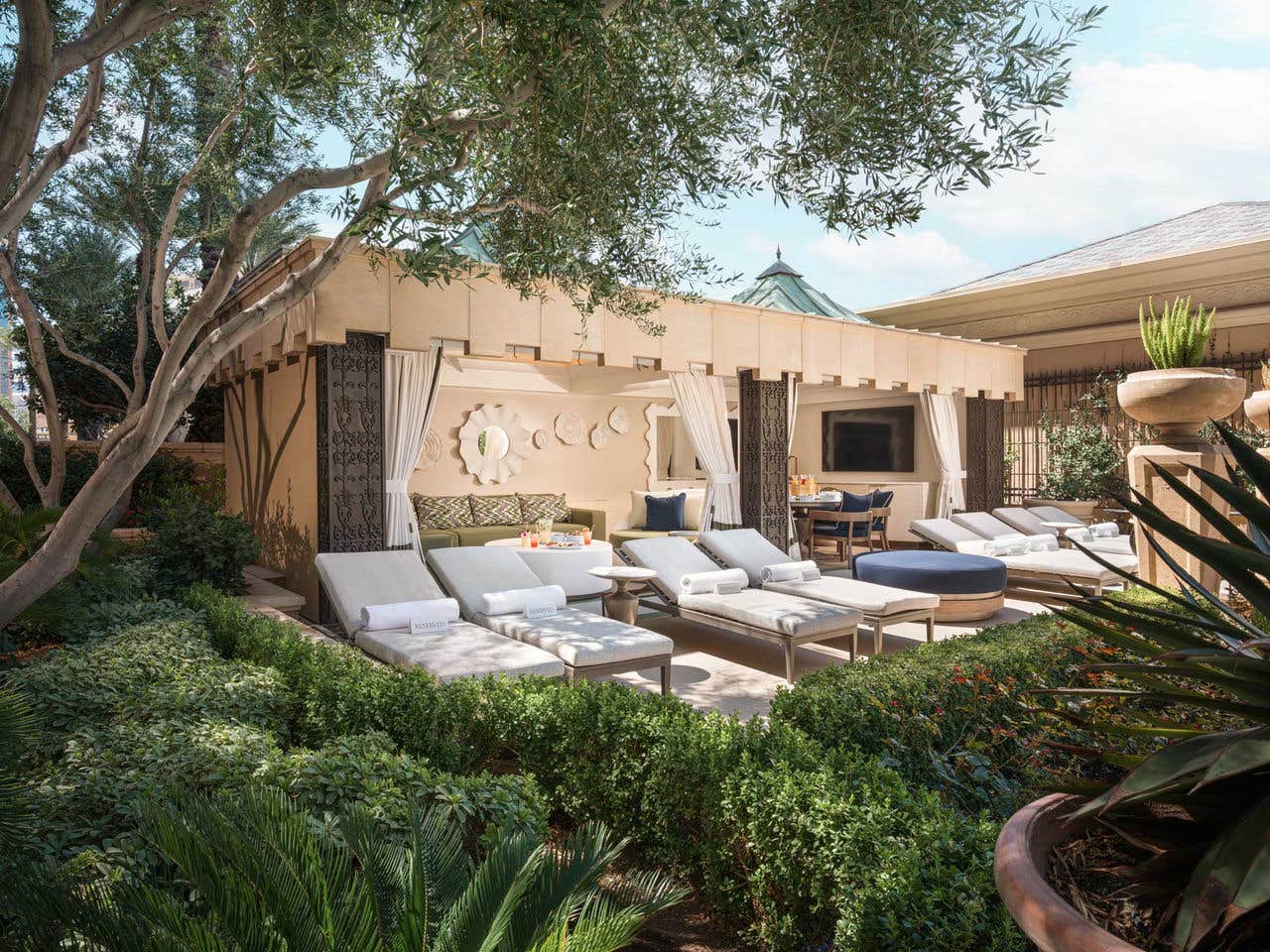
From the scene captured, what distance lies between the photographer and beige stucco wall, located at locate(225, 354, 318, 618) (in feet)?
24.9

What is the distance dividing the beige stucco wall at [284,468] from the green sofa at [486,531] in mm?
1491

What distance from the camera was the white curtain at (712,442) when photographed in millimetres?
9859

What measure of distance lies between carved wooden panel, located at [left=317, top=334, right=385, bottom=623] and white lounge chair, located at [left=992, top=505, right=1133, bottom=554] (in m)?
8.25

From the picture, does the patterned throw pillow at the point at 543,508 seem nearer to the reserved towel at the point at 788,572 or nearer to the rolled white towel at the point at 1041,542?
the reserved towel at the point at 788,572

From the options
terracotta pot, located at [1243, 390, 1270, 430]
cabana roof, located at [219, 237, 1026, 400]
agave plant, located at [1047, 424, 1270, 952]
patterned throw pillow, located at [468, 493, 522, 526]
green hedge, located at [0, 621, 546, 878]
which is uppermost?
cabana roof, located at [219, 237, 1026, 400]

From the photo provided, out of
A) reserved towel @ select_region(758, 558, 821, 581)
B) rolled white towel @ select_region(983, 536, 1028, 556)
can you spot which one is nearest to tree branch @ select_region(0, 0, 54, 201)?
reserved towel @ select_region(758, 558, 821, 581)

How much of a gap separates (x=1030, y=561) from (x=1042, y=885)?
8962mm

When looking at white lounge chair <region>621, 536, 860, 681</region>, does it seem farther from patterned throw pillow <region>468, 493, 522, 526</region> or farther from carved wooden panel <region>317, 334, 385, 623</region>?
patterned throw pillow <region>468, 493, 522, 526</region>

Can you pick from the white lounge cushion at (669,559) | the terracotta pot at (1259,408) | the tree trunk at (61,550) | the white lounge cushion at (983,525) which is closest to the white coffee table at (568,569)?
the white lounge cushion at (669,559)

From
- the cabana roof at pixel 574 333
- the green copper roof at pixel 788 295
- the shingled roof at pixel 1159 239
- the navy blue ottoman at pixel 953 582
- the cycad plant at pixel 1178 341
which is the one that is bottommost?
the navy blue ottoman at pixel 953 582

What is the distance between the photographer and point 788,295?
1244 cm

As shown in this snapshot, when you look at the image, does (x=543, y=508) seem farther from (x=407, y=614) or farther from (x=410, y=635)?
(x=410, y=635)

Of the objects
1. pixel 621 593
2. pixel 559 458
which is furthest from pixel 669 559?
pixel 559 458

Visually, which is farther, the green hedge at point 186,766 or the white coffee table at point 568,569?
the white coffee table at point 568,569
